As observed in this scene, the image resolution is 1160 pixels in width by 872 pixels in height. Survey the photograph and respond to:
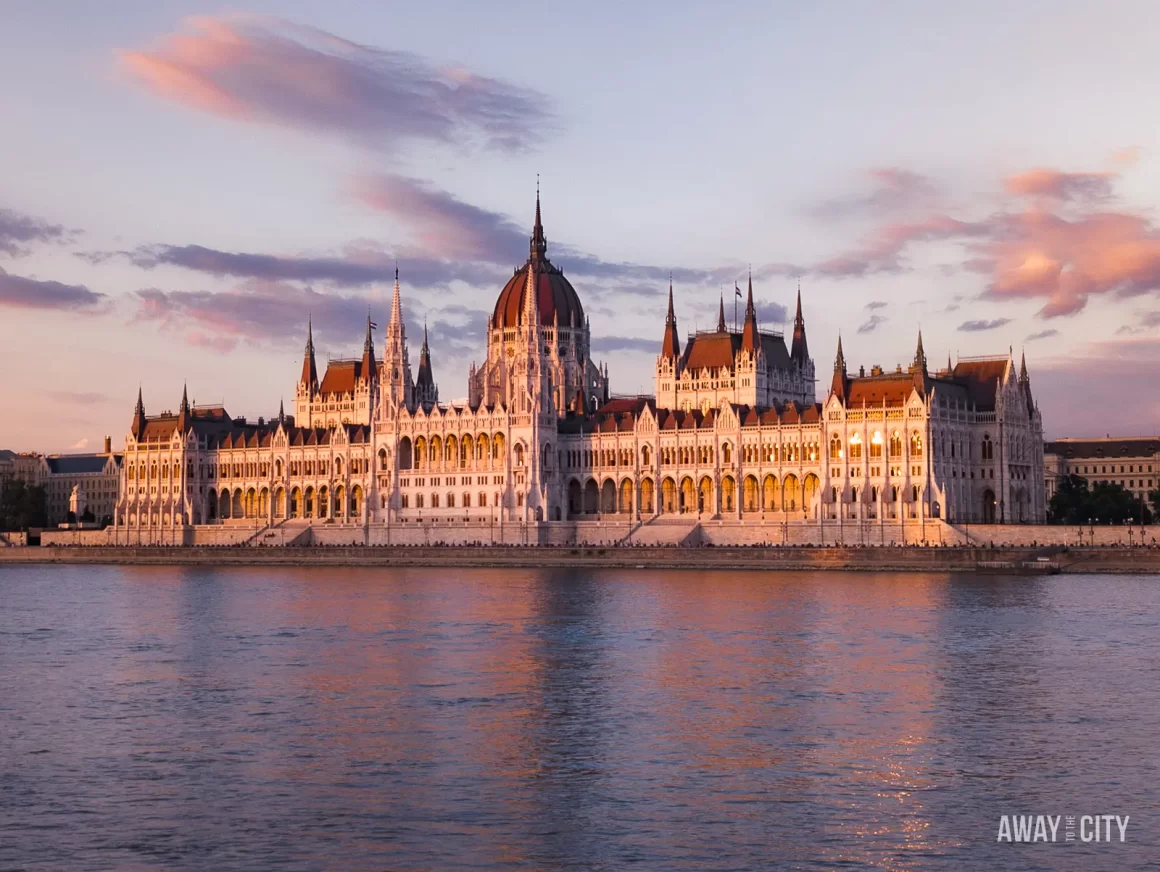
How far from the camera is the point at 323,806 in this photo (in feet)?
103

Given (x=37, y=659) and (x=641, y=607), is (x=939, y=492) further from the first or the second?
(x=37, y=659)

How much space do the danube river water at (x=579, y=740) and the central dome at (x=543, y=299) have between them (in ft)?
303

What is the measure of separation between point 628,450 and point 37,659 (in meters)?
88.9

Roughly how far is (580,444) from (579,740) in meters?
108

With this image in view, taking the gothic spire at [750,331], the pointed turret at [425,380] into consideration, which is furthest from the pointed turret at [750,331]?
the pointed turret at [425,380]

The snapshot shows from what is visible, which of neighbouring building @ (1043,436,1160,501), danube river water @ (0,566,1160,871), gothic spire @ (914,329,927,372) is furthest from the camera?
neighbouring building @ (1043,436,1160,501)

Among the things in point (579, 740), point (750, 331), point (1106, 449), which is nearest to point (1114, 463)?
point (1106, 449)

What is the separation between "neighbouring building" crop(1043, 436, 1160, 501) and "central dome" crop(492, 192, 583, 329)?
57.2 m

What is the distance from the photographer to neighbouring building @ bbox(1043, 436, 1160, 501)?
187 metres

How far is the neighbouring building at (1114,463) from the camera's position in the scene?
18700 centimetres

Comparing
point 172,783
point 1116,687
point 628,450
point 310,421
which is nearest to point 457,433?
point 628,450

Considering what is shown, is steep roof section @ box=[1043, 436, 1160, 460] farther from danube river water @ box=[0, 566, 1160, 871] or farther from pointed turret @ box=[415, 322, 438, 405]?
danube river water @ box=[0, 566, 1160, 871]

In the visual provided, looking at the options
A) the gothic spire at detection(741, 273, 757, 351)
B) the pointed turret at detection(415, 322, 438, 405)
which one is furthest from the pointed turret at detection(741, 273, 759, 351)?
the pointed turret at detection(415, 322, 438, 405)

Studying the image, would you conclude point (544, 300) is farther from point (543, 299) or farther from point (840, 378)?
point (840, 378)
